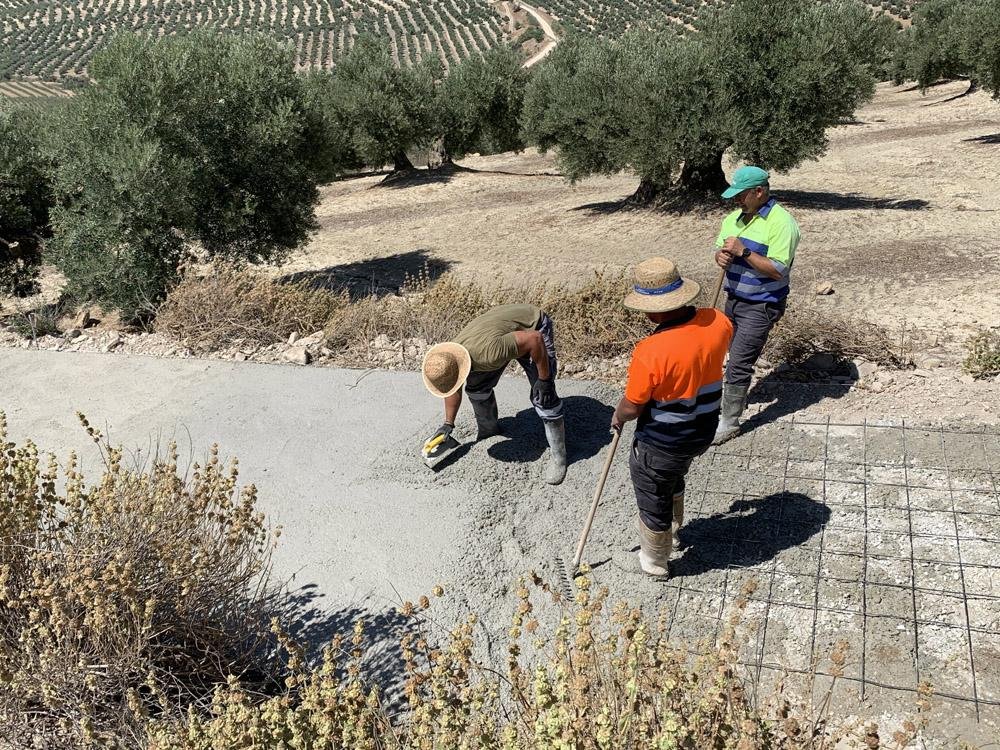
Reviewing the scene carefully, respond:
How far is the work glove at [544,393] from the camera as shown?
4883 millimetres

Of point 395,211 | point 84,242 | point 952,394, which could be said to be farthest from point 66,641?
point 395,211

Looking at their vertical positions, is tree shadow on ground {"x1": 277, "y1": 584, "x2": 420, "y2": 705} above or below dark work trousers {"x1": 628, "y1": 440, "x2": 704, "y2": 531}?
below

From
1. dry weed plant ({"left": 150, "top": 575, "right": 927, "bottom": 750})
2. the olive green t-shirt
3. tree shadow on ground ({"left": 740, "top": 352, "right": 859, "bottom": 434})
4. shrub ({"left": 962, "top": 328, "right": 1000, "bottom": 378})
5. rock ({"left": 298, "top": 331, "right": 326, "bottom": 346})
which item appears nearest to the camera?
dry weed plant ({"left": 150, "top": 575, "right": 927, "bottom": 750})

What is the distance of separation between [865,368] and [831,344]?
34 cm

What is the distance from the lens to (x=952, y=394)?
554cm

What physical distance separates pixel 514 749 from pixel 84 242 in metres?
10.4

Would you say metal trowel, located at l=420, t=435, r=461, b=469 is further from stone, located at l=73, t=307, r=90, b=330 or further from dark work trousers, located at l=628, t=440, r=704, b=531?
stone, located at l=73, t=307, r=90, b=330

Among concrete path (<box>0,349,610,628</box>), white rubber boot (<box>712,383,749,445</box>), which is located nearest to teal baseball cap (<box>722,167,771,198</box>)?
white rubber boot (<box>712,383,749,445</box>)

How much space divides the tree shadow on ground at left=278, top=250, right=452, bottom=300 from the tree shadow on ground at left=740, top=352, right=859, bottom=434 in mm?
7916

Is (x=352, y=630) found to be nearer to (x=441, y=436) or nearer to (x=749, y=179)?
(x=441, y=436)

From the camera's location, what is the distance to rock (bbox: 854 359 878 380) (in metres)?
6.12

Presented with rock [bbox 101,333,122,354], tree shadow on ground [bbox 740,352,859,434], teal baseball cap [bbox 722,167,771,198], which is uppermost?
teal baseball cap [bbox 722,167,771,198]

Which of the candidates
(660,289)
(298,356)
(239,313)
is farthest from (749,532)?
(239,313)

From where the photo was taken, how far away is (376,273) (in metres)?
15.0
